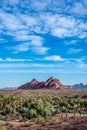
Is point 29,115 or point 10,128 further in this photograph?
point 29,115

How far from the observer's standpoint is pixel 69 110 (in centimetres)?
9606

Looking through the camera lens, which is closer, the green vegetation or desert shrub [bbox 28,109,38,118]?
desert shrub [bbox 28,109,38,118]

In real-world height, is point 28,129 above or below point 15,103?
below

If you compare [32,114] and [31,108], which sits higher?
[31,108]

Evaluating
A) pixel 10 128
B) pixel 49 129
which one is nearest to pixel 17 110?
pixel 10 128

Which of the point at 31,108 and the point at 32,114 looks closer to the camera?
the point at 32,114

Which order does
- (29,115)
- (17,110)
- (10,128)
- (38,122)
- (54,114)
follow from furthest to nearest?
(17,110) < (54,114) < (29,115) < (38,122) < (10,128)

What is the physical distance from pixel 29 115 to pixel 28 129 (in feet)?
76.0

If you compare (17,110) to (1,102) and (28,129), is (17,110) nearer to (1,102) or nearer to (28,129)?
(1,102)

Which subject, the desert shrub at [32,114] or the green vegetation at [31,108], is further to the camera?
the green vegetation at [31,108]

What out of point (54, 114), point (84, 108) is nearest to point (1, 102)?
point (54, 114)

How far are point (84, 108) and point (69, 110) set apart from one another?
9.29 meters

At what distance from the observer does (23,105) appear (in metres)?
95.8

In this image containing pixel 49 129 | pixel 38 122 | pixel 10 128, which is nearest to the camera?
pixel 49 129
